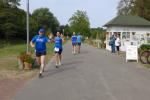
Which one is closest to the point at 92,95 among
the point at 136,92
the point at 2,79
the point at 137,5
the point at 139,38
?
the point at 136,92

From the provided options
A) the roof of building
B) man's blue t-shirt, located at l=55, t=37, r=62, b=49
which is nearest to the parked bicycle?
man's blue t-shirt, located at l=55, t=37, r=62, b=49

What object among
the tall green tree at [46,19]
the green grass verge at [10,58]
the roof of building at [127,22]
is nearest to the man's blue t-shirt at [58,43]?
the green grass verge at [10,58]

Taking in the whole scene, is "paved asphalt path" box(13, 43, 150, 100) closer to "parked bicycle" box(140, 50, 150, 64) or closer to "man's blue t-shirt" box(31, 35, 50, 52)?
"man's blue t-shirt" box(31, 35, 50, 52)

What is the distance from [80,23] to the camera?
102625 millimetres

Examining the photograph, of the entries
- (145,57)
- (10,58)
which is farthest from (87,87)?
(10,58)

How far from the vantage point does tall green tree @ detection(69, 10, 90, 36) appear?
330 ft

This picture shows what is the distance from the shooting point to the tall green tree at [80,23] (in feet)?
330

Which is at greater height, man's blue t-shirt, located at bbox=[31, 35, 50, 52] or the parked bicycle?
man's blue t-shirt, located at bbox=[31, 35, 50, 52]

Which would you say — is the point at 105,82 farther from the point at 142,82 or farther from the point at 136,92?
the point at 136,92

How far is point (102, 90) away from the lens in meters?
11.9

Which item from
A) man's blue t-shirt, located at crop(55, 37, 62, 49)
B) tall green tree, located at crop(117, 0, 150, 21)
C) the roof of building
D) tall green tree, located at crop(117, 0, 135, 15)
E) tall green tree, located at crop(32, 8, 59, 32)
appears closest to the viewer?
man's blue t-shirt, located at crop(55, 37, 62, 49)

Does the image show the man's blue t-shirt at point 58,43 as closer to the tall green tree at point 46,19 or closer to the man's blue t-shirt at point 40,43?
the man's blue t-shirt at point 40,43

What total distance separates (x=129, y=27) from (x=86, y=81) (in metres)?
39.2

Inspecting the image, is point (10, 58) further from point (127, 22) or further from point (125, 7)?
point (125, 7)
